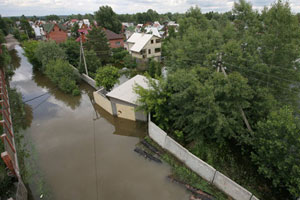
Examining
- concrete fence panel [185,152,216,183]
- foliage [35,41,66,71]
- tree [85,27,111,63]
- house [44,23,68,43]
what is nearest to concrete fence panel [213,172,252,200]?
concrete fence panel [185,152,216,183]

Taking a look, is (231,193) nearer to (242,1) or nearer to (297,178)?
(297,178)

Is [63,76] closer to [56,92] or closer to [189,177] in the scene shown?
[56,92]

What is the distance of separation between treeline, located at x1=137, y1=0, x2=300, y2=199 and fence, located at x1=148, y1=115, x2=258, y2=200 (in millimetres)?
869

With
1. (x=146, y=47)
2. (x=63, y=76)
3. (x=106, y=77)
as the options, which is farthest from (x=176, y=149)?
(x=146, y=47)

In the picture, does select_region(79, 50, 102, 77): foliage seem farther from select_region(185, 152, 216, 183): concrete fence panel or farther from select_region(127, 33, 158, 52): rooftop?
select_region(185, 152, 216, 183): concrete fence panel

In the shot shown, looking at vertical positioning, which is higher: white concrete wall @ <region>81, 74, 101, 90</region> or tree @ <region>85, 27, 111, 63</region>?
tree @ <region>85, 27, 111, 63</region>

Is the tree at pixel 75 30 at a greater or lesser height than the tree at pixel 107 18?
lesser

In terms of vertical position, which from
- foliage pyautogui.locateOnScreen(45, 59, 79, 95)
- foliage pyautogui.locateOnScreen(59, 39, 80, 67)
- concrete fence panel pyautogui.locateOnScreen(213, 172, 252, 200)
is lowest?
concrete fence panel pyautogui.locateOnScreen(213, 172, 252, 200)

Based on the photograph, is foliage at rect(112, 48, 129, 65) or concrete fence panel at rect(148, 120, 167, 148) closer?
concrete fence panel at rect(148, 120, 167, 148)

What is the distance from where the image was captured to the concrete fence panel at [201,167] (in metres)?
8.14

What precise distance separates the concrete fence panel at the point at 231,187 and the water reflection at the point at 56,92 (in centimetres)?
1355

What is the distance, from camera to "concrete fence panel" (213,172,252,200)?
7087 millimetres

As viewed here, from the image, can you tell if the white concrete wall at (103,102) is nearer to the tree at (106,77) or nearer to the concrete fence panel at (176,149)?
the tree at (106,77)

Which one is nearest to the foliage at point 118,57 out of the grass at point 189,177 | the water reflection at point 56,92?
the water reflection at point 56,92
